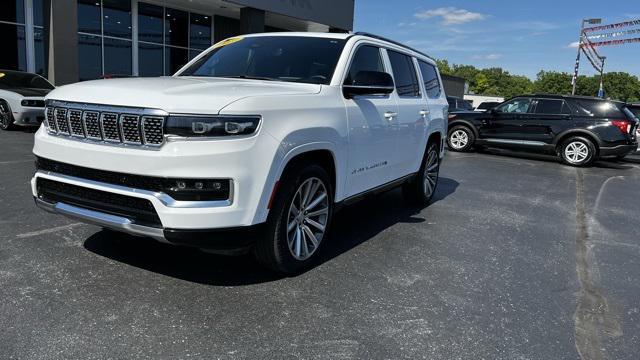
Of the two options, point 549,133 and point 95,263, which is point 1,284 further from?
point 549,133

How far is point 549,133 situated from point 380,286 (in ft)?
36.9

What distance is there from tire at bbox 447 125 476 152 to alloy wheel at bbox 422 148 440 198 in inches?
313

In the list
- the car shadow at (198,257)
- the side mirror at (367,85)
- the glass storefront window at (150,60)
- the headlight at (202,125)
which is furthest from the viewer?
the glass storefront window at (150,60)

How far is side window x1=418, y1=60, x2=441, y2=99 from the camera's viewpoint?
646cm

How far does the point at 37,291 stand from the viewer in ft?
11.0

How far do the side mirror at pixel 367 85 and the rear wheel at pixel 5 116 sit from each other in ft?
33.9

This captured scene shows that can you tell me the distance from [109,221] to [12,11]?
1800 centimetres

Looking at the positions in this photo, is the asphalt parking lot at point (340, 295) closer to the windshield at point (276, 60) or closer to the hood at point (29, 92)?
the windshield at point (276, 60)

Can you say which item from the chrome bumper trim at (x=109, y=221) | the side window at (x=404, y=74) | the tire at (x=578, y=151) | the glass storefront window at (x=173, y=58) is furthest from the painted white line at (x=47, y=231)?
the glass storefront window at (x=173, y=58)

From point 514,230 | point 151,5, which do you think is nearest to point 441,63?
point 151,5

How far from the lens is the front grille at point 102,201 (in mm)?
3193

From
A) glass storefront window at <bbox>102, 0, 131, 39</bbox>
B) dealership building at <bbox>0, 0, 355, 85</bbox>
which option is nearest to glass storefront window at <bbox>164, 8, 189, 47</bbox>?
dealership building at <bbox>0, 0, 355, 85</bbox>

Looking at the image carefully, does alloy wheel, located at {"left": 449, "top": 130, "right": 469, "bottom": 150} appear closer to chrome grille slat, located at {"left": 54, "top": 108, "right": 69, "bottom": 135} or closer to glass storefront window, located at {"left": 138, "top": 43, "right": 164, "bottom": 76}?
chrome grille slat, located at {"left": 54, "top": 108, "right": 69, "bottom": 135}

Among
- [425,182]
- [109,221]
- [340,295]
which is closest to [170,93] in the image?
[109,221]
